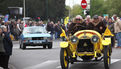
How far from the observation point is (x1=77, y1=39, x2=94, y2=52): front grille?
14.0 metres

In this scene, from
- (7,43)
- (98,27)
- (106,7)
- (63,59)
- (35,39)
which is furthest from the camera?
(106,7)

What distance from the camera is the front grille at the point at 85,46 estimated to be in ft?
45.9

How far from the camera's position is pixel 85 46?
45.8 feet

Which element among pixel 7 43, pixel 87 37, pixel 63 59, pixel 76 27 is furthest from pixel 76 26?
pixel 7 43

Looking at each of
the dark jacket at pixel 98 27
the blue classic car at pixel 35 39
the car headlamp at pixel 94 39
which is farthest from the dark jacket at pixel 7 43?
the blue classic car at pixel 35 39

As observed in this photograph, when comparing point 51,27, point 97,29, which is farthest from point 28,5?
point 97,29

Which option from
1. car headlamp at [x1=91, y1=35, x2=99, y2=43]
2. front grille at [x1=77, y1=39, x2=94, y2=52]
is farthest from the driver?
car headlamp at [x1=91, y1=35, x2=99, y2=43]

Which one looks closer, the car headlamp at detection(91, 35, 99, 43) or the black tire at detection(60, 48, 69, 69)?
the black tire at detection(60, 48, 69, 69)

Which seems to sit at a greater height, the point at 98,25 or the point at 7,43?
the point at 98,25

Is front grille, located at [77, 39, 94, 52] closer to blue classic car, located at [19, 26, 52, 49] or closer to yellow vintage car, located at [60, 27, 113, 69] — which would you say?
yellow vintage car, located at [60, 27, 113, 69]

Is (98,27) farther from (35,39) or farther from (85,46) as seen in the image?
(35,39)

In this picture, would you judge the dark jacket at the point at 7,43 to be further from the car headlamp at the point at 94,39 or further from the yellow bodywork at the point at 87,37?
the car headlamp at the point at 94,39

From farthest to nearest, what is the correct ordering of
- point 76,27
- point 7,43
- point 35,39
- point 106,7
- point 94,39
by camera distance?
point 106,7 < point 35,39 < point 76,27 < point 7,43 < point 94,39

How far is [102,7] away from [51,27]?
89576mm
